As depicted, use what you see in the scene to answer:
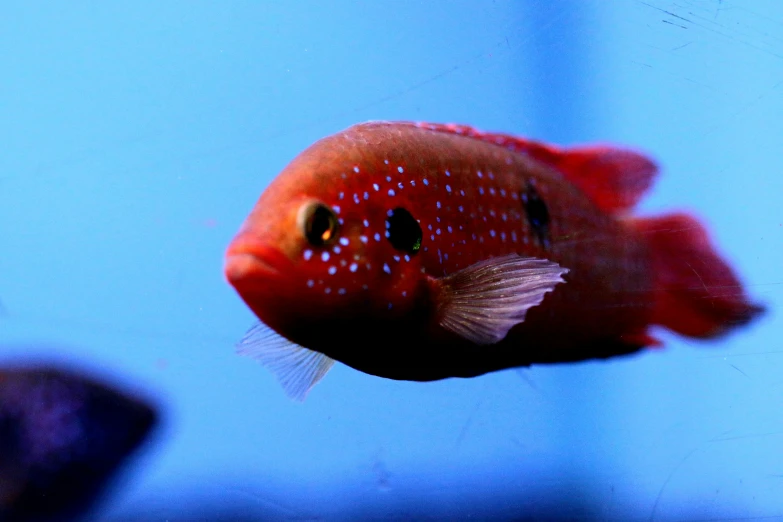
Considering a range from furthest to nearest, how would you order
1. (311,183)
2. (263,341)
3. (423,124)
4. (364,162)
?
1. (423,124)
2. (263,341)
3. (364,162)
4. (311,183)

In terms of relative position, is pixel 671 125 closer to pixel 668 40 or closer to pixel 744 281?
pixel 668 40

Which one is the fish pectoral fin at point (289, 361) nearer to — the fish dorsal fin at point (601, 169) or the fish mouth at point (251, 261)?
the fish mouth at point (251, 261)

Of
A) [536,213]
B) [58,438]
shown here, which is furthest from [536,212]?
[58,438]

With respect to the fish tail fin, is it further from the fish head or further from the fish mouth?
the fish mouth

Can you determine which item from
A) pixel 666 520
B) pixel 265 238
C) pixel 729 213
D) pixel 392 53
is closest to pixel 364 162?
pixel 265 238

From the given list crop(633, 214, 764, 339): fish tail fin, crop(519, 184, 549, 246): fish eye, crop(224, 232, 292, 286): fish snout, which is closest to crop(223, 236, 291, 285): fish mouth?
crop(224, 232, 292, 286): fish snout
